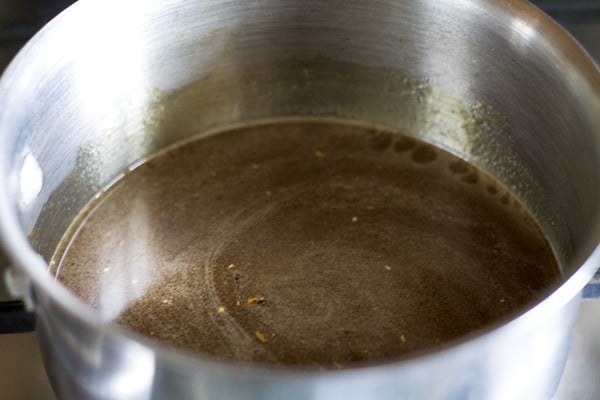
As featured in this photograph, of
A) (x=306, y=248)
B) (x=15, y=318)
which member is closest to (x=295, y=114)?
(x=306, y=248)

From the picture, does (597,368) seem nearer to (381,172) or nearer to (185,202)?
(381,172)

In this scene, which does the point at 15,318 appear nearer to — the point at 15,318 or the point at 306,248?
the point at 15,318

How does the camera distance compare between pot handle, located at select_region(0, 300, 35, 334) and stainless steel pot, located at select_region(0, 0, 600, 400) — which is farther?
pot handle, located at select_region(0, 300, 35, 334)

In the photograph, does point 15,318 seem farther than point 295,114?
No

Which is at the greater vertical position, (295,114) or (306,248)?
(295,114)

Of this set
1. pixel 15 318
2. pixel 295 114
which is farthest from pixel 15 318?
pixel 295 114

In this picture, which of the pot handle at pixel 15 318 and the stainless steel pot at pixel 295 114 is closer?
the stainless steel pot at pixel 295 114
